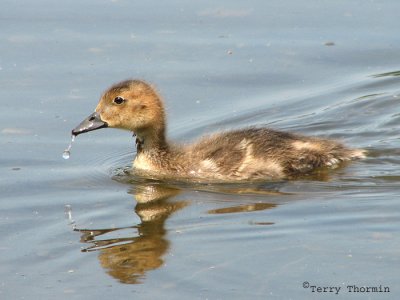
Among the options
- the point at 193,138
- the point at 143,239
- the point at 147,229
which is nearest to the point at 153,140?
the point at 193,138

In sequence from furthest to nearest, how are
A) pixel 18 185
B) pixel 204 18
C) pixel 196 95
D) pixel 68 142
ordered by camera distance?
pixel 204 18
pixel 196 95
pixel 68 142
pixel 18 185

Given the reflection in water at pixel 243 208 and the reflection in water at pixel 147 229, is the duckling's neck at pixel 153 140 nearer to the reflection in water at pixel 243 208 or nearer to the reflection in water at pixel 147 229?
the reflection in water at pixel 147 229

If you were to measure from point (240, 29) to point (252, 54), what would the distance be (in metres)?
0.60

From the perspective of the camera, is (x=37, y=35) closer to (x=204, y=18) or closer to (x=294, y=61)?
(x=204, y=18)

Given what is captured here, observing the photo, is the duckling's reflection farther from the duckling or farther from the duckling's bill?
the duckling's bill

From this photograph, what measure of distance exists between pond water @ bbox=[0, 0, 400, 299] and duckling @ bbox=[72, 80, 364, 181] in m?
0.19

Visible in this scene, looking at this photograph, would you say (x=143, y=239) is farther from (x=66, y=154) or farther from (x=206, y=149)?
(x=66, y=154)

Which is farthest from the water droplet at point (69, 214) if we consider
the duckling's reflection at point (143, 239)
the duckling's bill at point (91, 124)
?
the duckling's bill at point (91, 124)

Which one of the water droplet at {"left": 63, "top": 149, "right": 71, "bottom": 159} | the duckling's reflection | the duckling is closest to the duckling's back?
the duckling

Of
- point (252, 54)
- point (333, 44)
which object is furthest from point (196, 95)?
point (333, 44)

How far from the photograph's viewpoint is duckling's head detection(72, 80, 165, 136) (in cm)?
879

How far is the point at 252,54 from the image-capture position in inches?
423

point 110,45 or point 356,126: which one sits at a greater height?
point 110,45

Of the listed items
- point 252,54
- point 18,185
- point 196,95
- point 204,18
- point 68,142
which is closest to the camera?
point 18,185
